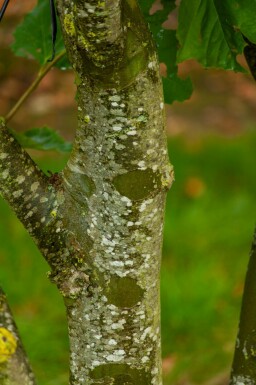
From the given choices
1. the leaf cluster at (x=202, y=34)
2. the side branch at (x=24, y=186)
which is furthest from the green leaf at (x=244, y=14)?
the side branch at (x=24, y=186)

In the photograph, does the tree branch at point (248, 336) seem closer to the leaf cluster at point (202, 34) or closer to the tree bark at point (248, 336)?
the tree bark at point (248, 336)

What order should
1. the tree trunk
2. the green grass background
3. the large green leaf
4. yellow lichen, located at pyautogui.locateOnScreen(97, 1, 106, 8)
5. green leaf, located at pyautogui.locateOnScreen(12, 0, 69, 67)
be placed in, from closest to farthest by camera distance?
yellow lichen, located at pyautogui.locateOnScreen(97, 1, 106, 8), the tree trunk, the large green leaf, green leaf, located at pyautogui.locateOnScreen(12, 0, 69, 67), the green grass background

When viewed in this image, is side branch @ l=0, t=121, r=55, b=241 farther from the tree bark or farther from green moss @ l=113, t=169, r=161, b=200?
the tree bark

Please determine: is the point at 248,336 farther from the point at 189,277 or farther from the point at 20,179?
the point at 189,277

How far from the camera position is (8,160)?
3.49 ft

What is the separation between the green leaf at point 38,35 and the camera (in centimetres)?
151

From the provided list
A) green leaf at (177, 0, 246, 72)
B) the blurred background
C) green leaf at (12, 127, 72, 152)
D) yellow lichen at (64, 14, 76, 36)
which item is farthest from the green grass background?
yellow lichen at (64, 14, 76, 36)

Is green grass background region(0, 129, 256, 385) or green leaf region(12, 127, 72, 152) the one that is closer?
green leaf region(12, 127, 72, 152)

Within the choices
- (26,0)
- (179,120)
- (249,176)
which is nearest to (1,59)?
(26,0)

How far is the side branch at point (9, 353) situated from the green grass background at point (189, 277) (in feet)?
5.23

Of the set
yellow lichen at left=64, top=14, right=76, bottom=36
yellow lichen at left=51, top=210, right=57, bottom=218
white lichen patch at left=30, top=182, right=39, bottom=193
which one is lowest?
yellow lichen at left=51, top=210, right=57, bottom=218

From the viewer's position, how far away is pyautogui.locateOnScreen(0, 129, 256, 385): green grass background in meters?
2.93

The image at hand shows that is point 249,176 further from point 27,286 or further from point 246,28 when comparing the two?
point 246,28

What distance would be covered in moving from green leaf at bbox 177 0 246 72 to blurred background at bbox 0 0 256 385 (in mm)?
1869
